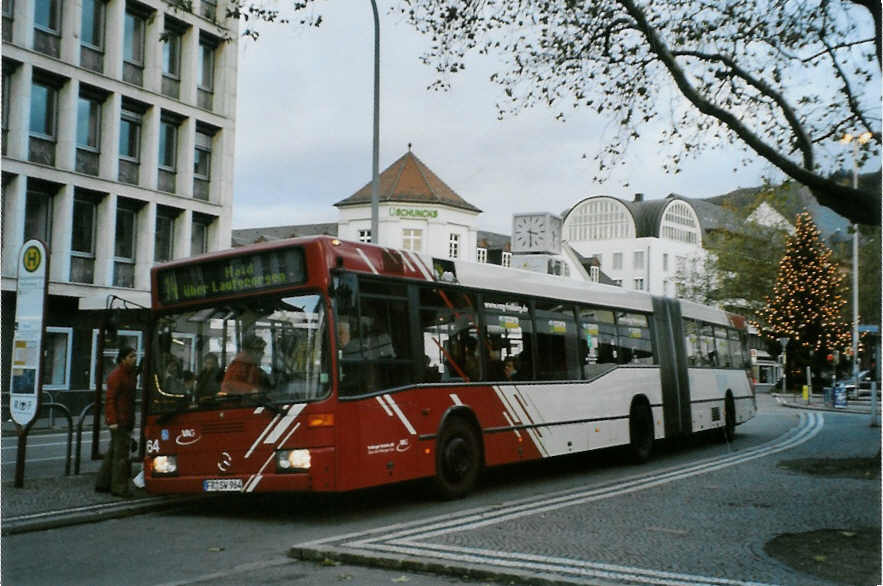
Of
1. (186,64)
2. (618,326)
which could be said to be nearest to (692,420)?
(618,326)

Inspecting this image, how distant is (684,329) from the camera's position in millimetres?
19172

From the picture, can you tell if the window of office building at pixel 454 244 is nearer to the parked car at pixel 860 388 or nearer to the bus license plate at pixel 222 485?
the parked car at pixel 860 388

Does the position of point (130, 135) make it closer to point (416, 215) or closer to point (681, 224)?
point (416, 215)

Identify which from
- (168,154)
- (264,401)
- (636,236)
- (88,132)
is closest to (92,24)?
(88,132)

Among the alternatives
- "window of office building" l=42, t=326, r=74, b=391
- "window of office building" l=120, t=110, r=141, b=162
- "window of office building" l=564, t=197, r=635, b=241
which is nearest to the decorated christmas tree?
"window of office building" l=120, t=110, r=141, b=162

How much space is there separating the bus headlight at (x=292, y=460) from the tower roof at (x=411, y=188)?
238 ft

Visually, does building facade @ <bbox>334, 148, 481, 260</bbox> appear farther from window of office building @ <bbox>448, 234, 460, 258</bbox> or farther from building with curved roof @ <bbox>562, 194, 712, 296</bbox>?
building with curved roof @ <bbox>562, 194, 712, 296</bbox>

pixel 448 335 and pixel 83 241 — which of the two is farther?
pixel 83 241

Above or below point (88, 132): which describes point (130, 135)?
above

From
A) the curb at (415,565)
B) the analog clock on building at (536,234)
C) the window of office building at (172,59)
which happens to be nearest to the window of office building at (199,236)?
the window of office building at (172,59)

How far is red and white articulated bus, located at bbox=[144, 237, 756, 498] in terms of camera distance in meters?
10.1

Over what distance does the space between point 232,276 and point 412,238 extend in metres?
72.4

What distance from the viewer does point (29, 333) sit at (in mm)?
12094

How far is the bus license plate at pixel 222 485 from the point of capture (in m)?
10.2
